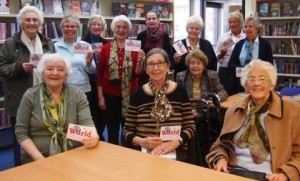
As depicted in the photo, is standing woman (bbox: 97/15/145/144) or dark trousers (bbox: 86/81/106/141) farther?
dark trousers (bbox: 86/81/106/141)

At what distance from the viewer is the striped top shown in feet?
8.79

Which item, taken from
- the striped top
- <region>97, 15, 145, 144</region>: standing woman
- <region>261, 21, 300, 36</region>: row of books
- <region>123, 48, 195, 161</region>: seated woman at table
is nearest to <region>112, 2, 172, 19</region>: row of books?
<region>261, 21, 300, 36</region>: row of books

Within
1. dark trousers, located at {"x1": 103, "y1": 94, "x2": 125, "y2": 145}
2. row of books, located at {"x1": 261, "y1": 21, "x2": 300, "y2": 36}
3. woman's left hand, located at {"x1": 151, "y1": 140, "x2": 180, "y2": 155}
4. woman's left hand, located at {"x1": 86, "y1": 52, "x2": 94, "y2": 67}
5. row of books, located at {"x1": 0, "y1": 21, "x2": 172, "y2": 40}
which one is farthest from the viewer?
row of books, located at {"x1": 261, "y1": 21, "x2": 300, "y2": 36}

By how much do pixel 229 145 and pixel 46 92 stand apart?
4.28 feet

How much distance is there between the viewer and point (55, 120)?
246 centimetres

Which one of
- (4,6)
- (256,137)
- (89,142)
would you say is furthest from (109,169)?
(4,6)

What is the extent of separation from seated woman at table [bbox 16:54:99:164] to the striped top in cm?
34

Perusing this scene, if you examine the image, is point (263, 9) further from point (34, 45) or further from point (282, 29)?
point (34, 45)

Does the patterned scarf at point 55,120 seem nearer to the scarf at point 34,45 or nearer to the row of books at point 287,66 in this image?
the scarf at point 34,45

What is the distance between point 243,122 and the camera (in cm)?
233

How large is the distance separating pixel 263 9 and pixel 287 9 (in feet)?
1.52

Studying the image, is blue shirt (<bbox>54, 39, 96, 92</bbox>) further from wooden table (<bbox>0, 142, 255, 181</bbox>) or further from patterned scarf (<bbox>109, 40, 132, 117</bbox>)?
wooden table (<bbox>0, 142, 255, 181</bbox>)

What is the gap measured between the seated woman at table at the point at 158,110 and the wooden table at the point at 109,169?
50 centimetres

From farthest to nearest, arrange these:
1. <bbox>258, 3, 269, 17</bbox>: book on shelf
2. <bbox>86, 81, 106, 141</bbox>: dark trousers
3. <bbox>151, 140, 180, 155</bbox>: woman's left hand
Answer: <bbox>258, 3, 269, 17</bbox>: book on shelf
<bbox>86, 81, 106, 141</bbox>: dark trousers
<bbox>151, 140, 180, 155</bbox>: woman's left hand
